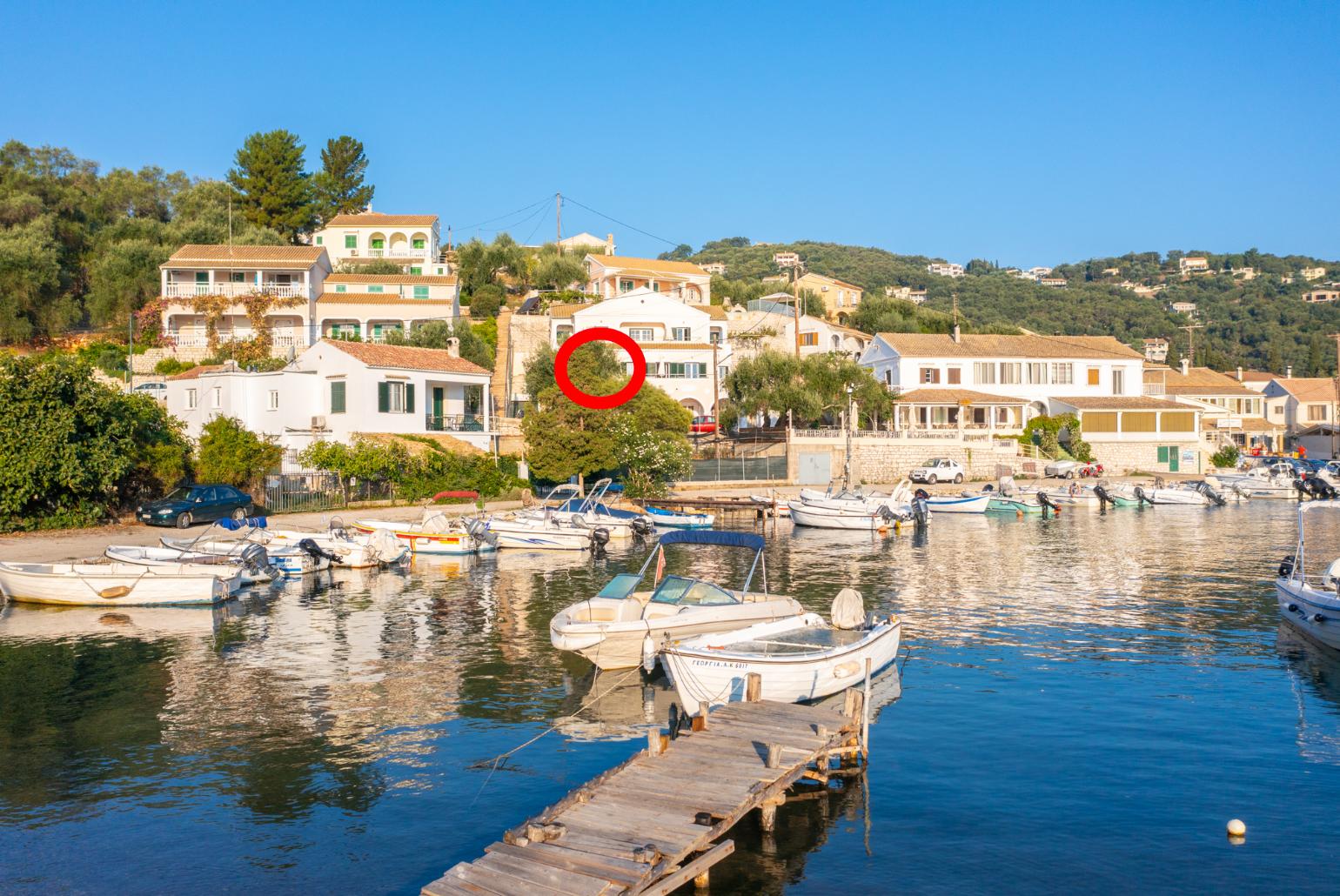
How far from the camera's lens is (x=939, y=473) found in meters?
70.1

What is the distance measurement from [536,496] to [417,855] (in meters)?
42.5

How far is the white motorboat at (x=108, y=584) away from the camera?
3078cm

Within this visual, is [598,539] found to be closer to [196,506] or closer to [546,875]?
[196,506]

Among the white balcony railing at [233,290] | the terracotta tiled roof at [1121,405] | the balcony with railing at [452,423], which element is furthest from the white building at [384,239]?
the terracotta tiled roof at [1121,405]

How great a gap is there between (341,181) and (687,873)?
3950 inches

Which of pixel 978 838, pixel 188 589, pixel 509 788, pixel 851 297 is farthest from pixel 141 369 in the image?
pixel 851 297

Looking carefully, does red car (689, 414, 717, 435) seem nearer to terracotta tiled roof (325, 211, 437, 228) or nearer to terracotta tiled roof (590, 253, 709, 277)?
terracotta tiled roof (590, 253, 709, 277)

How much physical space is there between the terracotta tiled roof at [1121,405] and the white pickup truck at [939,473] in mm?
14945

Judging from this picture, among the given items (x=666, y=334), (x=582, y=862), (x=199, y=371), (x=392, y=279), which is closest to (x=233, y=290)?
(x=392, y=279)

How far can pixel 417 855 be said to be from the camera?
13.6 m

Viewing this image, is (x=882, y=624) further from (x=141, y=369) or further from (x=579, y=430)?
(x=141, y=369)

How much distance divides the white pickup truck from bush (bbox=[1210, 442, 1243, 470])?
86.8 ft

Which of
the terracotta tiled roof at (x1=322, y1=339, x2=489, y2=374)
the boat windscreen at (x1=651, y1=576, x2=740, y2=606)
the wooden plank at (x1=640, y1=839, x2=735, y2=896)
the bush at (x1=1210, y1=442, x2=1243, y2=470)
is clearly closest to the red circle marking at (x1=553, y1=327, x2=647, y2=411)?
the terracotta tiled roof at (x1=322, y1=339, x2=489, y2=374)

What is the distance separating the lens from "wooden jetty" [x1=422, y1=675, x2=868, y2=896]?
1089cm
